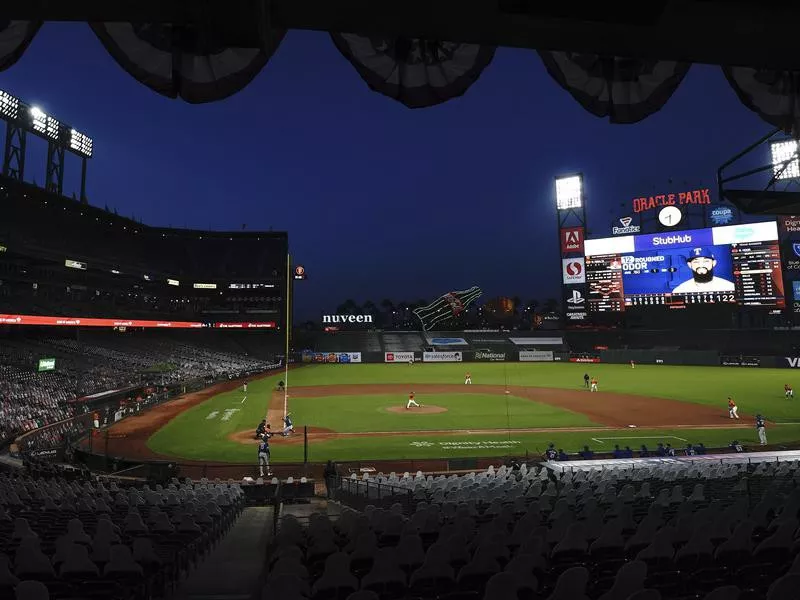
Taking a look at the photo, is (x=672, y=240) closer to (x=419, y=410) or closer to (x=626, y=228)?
(x=626, y=228)

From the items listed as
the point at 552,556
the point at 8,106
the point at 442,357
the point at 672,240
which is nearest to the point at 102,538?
the point at 552,556

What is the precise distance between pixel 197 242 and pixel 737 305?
94.7 meters

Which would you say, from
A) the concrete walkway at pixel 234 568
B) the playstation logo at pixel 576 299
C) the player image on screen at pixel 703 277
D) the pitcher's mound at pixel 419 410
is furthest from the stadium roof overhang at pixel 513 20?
the playstation logo at pixel 576 299

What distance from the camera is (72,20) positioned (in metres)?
3.81

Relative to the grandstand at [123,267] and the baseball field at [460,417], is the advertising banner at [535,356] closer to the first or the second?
the baseball field at [460,417]

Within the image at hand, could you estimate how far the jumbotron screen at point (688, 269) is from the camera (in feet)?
198

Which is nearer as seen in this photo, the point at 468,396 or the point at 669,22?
the point at 669,22

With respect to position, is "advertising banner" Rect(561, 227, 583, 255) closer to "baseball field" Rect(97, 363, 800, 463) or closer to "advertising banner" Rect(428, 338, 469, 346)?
"baseball field" Rect(97, 363, 800, 463)

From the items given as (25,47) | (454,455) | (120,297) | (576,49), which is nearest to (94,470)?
(454,455)

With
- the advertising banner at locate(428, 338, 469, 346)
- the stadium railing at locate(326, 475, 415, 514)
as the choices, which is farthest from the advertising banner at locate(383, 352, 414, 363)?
the stadium railing at locate(326, 475, 415, 514)

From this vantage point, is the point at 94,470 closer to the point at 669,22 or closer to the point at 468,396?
the point at 669,22

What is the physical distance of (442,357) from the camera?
8312 centimetres

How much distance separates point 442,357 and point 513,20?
264 ft

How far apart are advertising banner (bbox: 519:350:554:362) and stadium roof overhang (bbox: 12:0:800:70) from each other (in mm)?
80760
